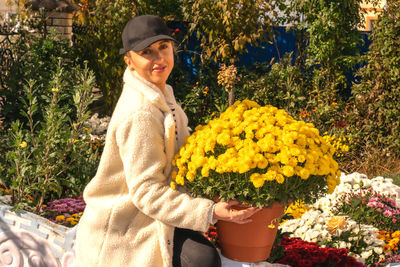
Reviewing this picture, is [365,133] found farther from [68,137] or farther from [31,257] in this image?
[31,257]

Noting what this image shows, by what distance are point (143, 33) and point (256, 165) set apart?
74 centimetres

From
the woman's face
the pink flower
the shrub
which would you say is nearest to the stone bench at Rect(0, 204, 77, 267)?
the shrub

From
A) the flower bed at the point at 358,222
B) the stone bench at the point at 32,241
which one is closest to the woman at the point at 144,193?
the stone bench at the point at 32,241

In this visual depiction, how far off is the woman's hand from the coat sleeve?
38 millimetres

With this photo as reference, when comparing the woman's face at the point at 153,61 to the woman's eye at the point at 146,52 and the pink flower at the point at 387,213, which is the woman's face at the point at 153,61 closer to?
the woman's eye at the point at 146,52

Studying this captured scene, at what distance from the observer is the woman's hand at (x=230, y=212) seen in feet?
6.62

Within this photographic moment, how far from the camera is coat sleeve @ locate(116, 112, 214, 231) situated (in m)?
2.00

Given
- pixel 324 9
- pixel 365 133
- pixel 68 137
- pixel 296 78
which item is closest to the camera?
pixel 68 137

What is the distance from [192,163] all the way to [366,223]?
2.53 meters

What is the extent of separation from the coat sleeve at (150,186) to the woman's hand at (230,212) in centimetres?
4

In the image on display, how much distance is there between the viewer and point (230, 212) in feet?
6.64

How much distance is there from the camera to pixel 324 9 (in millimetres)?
7211

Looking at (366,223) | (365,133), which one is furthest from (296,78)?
(366,223)

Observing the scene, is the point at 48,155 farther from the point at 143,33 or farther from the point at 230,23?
the point at 230,23
